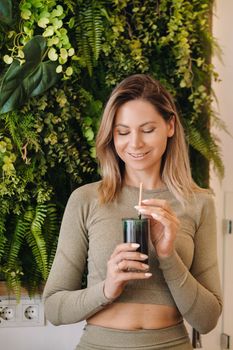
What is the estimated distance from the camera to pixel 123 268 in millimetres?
1083

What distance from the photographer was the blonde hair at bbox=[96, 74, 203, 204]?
1.31 m

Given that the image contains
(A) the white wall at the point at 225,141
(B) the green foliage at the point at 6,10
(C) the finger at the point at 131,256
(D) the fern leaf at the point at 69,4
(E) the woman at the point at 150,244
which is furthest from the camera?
(A) the white wall at the point at 225,141

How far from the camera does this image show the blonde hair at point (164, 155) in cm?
131

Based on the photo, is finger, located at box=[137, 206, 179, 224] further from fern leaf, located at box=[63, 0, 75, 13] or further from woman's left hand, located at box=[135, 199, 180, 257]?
fern leaf, located at box=[63, 0, 75, 13]

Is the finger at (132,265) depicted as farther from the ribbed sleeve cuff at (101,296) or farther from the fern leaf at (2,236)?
the fern leaf at (2,236)

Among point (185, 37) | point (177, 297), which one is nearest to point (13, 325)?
point (177, 297)

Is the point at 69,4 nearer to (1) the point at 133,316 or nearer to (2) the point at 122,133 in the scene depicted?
(2) the point at 122,133

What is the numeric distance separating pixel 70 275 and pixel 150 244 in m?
0.24

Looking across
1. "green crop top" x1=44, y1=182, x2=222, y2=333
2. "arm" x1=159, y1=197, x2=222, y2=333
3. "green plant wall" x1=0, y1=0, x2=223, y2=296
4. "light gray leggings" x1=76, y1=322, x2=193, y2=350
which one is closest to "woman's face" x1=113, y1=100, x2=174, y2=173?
"green crop top" x1=44, y1=182, x2=222, y2=333

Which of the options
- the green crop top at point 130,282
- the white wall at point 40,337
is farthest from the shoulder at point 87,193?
the white wall at point 40,337

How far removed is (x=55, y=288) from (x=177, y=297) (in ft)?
1.11

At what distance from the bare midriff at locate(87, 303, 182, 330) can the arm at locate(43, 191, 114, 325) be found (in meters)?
0.05

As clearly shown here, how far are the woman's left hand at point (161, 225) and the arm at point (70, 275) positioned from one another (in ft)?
0.69

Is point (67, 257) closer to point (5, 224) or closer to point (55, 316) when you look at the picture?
point (55, 316)
